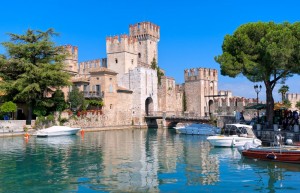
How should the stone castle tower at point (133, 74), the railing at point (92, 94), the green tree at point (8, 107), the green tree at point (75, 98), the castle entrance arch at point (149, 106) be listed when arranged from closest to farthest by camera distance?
the green tree at point (8, 107)
the green tree at point (75, 98)
the railing at point (92, 94)
the stone castle tower at point (133, 74)
the castle entrance arch at point (149, 106)

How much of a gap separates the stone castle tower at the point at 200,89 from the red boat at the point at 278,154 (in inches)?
1395

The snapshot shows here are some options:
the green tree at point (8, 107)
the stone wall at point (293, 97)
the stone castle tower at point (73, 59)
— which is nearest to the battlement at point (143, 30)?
the stone castle tower at point (73, 59)

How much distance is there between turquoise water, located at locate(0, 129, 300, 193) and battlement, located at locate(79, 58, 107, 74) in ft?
106

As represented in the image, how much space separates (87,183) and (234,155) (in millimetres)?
9278

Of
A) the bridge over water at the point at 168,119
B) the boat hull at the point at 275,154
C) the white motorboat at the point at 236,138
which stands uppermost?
the bridge over water at the point at 168,119

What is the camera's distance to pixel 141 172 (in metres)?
14.1

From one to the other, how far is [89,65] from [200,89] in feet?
52.7

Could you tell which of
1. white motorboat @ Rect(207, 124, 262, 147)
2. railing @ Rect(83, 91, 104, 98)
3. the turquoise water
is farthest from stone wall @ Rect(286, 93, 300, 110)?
the turquoise water

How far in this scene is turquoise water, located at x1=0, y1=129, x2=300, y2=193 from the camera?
38.1 ft

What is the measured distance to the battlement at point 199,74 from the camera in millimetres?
52844

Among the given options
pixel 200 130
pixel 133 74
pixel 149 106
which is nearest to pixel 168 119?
pixel 149 106

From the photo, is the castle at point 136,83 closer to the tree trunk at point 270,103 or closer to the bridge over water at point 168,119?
the bridge over water at point 168,119

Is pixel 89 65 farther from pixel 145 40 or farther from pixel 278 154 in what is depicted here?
pixel 278 154

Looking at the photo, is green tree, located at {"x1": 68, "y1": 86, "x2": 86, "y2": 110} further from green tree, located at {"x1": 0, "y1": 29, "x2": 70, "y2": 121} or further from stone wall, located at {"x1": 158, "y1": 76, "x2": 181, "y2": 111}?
stone wall, located at {"x1": 158, "y1": 76, "x2": 181, "y2": 111}
